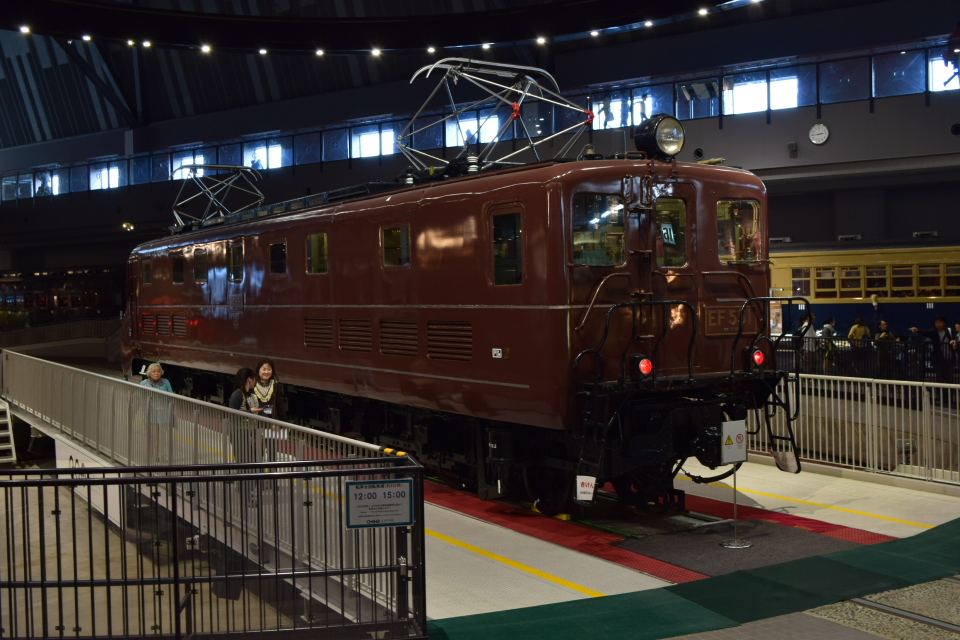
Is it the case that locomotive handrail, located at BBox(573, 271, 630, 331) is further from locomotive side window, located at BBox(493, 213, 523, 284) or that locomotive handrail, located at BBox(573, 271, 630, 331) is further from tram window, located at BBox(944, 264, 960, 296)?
tram window, located at BBox(944, 264, 960, 296)

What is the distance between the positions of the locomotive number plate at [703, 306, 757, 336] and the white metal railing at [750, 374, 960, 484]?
192 centimetres

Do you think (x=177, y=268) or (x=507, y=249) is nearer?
(x=507, y=249)

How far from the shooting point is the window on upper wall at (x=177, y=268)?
17.6 m

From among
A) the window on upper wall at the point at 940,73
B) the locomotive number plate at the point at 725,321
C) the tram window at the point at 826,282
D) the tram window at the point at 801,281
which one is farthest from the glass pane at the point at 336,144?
the locomotive number plate at the point at 725,321

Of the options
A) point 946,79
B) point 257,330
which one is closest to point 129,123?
point 257,330

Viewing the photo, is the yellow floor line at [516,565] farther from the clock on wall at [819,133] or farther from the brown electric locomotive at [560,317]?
the clock on wall at [819,133]

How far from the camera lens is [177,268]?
17781mm

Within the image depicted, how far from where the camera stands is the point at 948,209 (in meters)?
24.8

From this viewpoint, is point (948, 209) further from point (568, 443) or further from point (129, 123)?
point (129, 123)

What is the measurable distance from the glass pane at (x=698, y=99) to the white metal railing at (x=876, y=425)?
47.7 feet

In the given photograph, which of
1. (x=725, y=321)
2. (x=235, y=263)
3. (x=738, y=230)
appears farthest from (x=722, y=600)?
(x=235, y=263)

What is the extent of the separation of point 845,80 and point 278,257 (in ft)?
55.8

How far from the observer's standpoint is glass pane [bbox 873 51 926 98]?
2245cm

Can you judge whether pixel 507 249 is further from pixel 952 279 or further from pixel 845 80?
pixel 845 80
